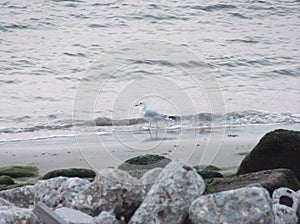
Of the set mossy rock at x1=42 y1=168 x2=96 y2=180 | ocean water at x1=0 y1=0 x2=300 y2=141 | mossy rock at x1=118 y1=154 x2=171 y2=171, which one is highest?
mossy rock at x1=118 y1=154 x2=171 y2=171

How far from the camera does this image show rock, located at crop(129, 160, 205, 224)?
438 centimetres

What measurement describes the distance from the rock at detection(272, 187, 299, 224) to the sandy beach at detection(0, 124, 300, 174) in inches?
103

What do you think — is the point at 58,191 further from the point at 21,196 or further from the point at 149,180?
the point at 149,180

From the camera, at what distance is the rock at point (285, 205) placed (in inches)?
180

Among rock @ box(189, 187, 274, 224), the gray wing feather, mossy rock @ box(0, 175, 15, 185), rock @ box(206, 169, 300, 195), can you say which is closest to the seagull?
the gray wing feather

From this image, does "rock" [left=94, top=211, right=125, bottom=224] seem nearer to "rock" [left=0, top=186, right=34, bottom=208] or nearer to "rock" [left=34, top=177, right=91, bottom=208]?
"rock" [left=34, top=177, right=91, bottom=208]

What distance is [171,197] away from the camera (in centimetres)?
444

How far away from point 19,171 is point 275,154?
345 cm

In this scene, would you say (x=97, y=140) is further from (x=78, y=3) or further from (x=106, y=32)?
(x=78, y=3)

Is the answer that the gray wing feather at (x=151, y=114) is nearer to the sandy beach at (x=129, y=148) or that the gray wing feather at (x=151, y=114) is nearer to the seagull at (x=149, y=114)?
the seagull at (x=149, y=114)

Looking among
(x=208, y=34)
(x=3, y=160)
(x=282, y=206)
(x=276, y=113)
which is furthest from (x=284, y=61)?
(x=282, y=206)

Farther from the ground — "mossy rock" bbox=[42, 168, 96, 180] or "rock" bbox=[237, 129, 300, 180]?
"rock" bbox=[237, 129, 300, 180]

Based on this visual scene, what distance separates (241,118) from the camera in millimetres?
12281

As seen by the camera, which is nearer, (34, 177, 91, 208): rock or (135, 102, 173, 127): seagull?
(34, 177, 91, 208): rock
